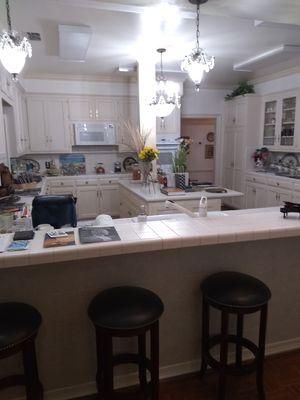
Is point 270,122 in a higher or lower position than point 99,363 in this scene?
higher

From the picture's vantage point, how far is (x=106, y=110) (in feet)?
19.1

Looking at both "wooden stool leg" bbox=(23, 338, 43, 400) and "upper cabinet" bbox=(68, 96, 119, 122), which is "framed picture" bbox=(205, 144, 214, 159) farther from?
"wooden stool leg" bbox=(23, 338, 43, 400)

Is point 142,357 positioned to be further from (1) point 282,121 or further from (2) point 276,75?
(2) point 276,75

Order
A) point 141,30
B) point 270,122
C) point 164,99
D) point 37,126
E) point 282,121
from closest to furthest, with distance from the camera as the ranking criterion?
point 141,30, point 164,99, point 282,121, point 37,126, point 270,122

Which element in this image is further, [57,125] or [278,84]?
[57,125]

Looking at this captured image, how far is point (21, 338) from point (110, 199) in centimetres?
463

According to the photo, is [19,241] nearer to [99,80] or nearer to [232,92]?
[99,80]

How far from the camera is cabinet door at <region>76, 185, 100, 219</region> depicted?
5.73 metres

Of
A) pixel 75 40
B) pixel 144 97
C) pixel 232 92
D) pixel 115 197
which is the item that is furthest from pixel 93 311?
pixel 232 92

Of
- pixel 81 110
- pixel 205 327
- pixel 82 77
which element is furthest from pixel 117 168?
pixel 205 327

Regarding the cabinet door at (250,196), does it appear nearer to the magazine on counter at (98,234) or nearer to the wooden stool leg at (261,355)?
the wooden stool leg at (261,355)

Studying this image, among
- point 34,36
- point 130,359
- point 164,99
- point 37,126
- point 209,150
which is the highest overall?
point 34,36

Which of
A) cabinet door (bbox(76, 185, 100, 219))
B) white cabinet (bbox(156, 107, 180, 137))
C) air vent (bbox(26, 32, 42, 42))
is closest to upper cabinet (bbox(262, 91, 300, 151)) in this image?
white cabinet (bbox(156, 107, 180, 137))

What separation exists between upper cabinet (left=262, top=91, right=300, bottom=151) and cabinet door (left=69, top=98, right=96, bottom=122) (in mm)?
3331
